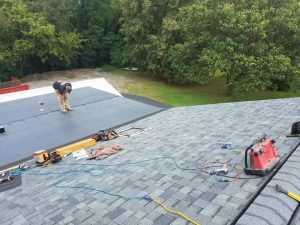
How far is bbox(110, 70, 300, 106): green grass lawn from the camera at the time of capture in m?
24.9

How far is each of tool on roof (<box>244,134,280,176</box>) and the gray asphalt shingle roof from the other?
0.21 meters

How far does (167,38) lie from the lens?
91.7 feet

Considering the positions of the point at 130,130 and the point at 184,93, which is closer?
the point at 130,130

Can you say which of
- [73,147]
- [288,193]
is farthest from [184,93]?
[288,193]

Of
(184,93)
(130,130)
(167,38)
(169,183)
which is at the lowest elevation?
(184,93)

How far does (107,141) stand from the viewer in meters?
9.44

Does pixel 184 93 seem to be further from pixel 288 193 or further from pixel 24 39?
pixel 288 193

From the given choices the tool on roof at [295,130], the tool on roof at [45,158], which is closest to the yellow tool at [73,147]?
the tool on roof at [45,158]

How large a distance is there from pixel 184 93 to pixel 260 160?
22472 mm

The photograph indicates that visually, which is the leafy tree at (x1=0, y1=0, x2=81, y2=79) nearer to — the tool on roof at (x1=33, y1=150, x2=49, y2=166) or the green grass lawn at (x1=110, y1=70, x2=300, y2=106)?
the green grass lawn at (x1=110, y1=70, x2=300, y2=106)

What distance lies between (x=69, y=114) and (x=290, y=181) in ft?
32.2

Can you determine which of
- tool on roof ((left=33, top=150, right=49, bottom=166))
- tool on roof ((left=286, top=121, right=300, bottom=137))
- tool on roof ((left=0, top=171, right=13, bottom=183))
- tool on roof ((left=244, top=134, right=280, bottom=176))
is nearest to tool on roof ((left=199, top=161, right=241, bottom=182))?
tool on roof ((left=244, top=134, right=280, bottom=176))

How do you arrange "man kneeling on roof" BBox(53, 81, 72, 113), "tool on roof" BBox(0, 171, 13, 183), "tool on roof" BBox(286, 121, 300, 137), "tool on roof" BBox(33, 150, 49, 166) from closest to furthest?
"tool on roof" BBox(286, 121, 300, 137)
"tool on roof" BBox(0, 171, 13, 183)
"tool on roof" BBox(33, 150, 49, 166)
"man kneeling on roof" BBox(53, 81, 72, 113)

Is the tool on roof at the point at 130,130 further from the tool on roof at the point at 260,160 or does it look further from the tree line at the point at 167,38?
the tree line at the point at 167,38
